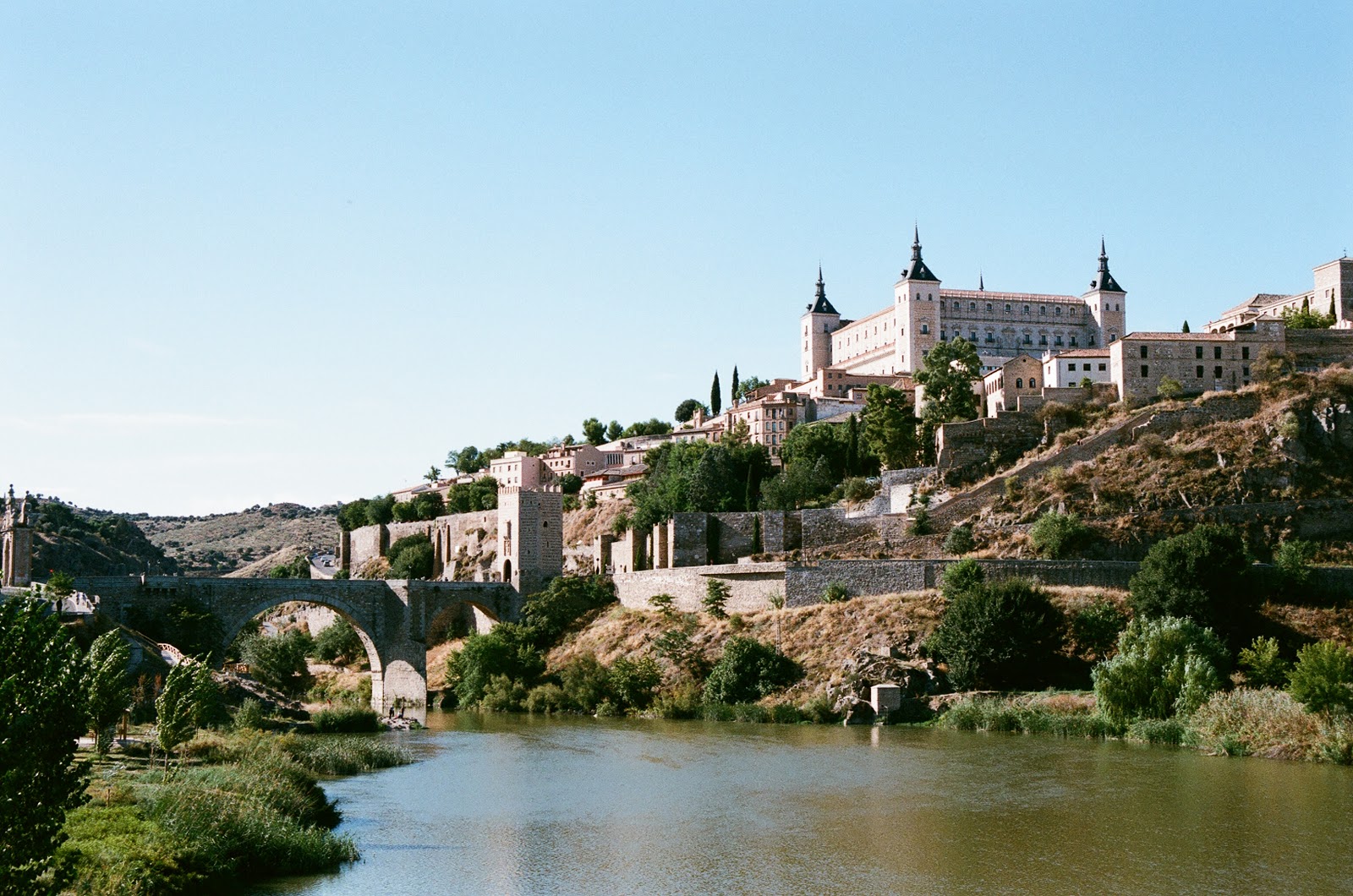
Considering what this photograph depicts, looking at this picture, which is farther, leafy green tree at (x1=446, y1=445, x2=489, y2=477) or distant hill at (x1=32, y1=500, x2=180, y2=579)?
leafy green tree at (x1=446, y1=445, x2=489, y2=477)

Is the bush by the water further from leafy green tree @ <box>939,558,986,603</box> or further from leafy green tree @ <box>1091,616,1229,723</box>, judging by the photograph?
leafy green tree @ <box>1091,616,1229,723</box>

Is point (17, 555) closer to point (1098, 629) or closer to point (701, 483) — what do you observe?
point (701, 483)

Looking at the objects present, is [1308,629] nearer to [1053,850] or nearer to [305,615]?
[1053,850]

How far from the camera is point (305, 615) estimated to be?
251 ft

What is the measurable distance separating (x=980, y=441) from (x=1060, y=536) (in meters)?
8.86

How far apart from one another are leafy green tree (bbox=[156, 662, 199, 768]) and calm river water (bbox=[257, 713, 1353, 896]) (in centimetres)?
363

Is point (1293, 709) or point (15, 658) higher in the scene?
point (15, 658)

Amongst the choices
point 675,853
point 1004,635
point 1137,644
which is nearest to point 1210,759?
point 1137,644

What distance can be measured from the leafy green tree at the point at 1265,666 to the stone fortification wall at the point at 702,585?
1664 cm

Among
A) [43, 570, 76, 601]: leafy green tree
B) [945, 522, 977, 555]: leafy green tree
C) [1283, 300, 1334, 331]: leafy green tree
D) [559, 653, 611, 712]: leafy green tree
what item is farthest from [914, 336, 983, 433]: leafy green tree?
[43, 570, 76, 601]: leafy green tree

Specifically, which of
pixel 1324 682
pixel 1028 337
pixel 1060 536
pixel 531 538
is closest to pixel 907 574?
pixel 1060 536

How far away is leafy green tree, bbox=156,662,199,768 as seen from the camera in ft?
88.5

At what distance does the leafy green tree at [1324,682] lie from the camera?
3406 cm

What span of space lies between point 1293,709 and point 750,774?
534 inches
